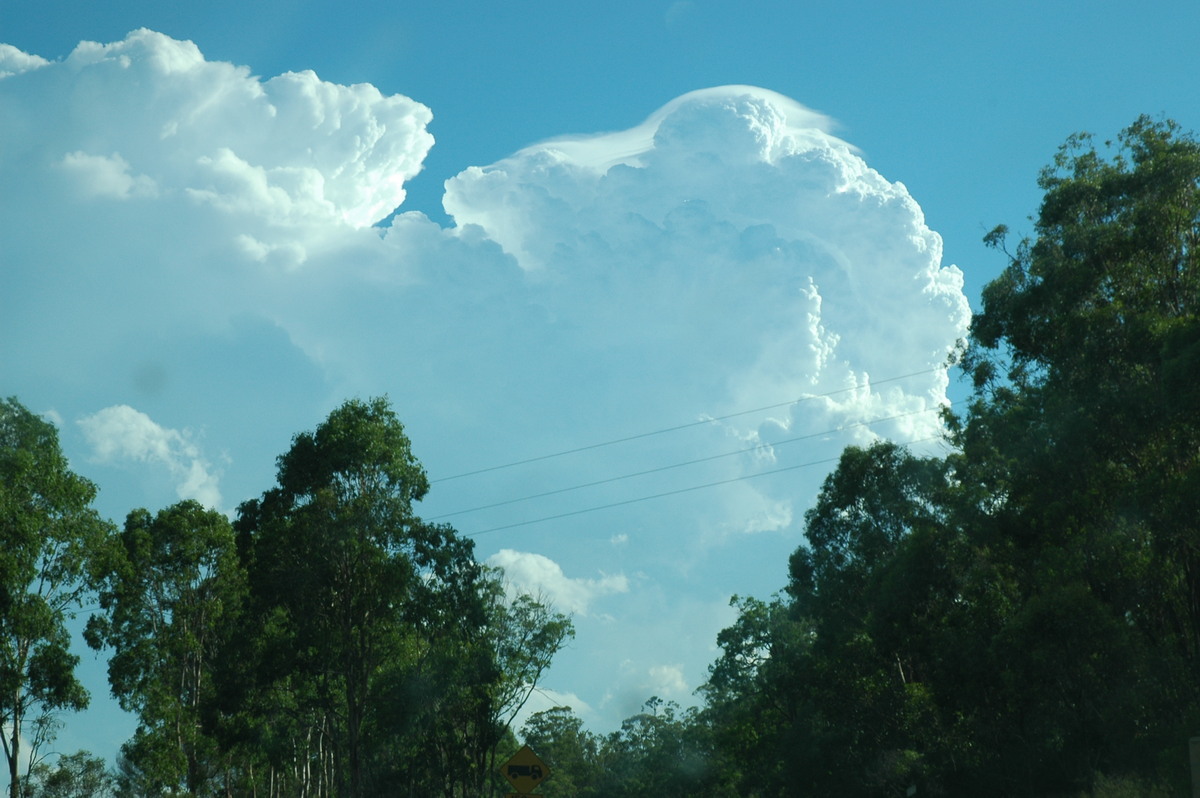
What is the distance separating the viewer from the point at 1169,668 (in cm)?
2389

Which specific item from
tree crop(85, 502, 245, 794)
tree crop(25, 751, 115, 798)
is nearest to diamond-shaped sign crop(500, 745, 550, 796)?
tree crop(85, 502, 245, 794)

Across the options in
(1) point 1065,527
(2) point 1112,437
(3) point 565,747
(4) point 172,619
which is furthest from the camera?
(3) point 565,747

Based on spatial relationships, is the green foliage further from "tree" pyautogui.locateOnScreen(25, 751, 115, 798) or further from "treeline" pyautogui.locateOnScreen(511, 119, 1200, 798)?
"tree" pyautogui.locateOnScreen(25, 751, 115, 798)

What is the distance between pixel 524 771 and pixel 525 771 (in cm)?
2

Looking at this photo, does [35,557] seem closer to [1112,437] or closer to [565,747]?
[1112,437]

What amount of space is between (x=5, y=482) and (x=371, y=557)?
9.50 metres

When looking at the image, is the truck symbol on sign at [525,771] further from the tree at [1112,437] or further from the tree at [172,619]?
the tree at [172,619]

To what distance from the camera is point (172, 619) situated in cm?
3969

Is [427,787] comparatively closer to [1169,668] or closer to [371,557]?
[371,557]

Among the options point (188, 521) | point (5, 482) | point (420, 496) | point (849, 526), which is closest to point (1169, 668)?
point (849, 526)

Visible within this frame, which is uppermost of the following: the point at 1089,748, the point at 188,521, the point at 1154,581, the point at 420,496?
the point at 188,521

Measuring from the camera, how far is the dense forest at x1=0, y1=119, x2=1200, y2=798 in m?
23.2

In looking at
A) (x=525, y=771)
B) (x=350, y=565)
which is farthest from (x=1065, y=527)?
(x=350, y=565)

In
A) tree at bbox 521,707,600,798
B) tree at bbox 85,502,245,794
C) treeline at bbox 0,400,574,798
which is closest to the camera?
treeline at bbox 0,400,574,798
